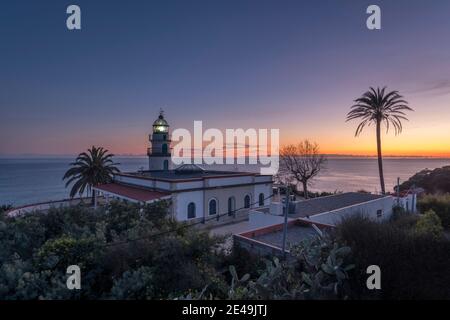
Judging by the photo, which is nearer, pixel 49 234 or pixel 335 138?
pixel 49 234

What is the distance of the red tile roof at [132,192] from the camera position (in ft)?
59.5

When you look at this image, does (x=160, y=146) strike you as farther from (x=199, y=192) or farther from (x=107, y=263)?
(x=107, y=263)

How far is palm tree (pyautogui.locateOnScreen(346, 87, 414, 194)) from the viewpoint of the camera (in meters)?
23.0

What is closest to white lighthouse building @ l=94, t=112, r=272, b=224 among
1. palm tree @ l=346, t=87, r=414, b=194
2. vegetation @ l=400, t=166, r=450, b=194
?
palm tree @ l=346, t=87, r=414, b=194

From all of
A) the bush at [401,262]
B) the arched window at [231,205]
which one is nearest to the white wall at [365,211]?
the bush at [401,262]

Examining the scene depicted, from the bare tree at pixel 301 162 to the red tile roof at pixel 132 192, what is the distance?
20.7m

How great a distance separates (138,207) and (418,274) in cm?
1167

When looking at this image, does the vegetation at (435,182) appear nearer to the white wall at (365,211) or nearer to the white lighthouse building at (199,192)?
the white wall at (365,211)

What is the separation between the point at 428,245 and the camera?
21.9ft

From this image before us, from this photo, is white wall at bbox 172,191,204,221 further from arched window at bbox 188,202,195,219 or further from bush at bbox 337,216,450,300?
bush at bbox 337,216,450,300

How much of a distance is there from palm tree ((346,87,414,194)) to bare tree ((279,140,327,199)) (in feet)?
36.7

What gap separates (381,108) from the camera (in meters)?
23.2
